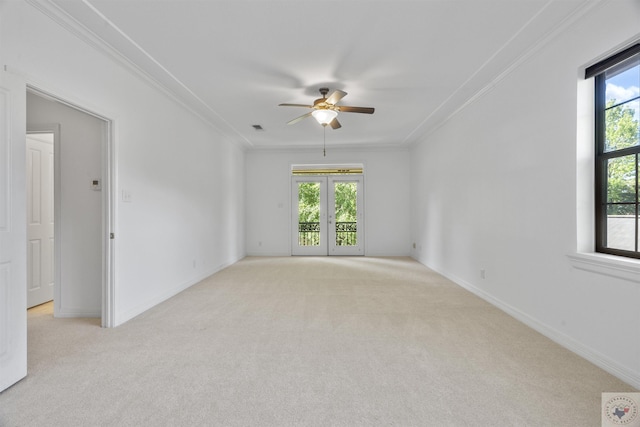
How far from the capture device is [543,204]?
2844 mm

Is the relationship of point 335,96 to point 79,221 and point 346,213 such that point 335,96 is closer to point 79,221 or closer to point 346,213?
point 79,221

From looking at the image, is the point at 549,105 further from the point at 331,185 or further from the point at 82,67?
the point at 331,185

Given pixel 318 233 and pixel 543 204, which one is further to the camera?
pixel 318 233

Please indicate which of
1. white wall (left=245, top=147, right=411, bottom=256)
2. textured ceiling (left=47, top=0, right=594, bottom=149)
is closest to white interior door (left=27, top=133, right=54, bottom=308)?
textured ceiling (left=47, top=0, right=594, bottom=149)

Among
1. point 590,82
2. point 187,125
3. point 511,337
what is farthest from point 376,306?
point 187,125

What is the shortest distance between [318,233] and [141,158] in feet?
16.4

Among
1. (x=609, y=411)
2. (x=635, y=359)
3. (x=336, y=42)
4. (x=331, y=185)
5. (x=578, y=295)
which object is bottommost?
(x=609, y=411)

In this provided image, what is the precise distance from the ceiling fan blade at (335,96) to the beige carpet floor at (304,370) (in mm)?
2445

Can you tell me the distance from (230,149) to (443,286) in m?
4.95

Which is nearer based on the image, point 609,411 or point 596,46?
point 609,411

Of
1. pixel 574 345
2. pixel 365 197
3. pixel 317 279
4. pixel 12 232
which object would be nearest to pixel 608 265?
pixel 574 345

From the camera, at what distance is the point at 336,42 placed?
2.84 metres

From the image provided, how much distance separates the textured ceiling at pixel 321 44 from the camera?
237 centimetres

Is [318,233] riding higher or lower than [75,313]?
higher
